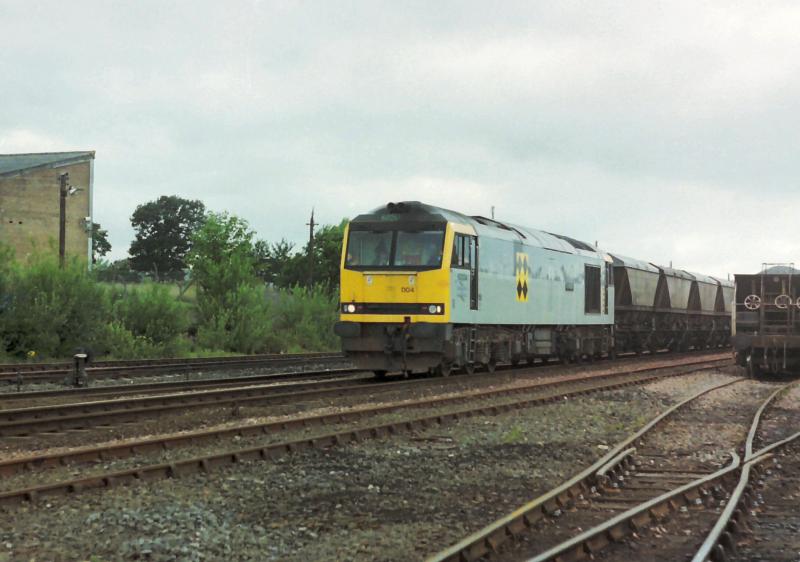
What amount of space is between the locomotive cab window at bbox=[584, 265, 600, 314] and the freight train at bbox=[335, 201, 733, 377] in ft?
0.11

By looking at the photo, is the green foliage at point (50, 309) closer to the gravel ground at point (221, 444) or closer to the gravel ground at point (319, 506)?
the gravel ground at point (221, 444)

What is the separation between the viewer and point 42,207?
5256 centimetres

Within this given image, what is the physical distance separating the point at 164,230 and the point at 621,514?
3450 inches

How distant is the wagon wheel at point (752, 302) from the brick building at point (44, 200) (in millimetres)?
36623

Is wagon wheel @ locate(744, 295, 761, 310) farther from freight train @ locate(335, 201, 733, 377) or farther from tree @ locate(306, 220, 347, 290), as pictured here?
tree @ locate(306, 220, 347, 290)

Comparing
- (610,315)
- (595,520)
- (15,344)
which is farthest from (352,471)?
(610,315)

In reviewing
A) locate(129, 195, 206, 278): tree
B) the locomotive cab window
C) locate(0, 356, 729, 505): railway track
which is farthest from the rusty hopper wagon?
locate(129, 195, 206, 278): tree

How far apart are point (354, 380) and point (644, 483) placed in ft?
35.0

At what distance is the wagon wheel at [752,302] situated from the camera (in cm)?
2452

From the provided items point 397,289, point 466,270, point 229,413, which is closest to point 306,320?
point 466,270

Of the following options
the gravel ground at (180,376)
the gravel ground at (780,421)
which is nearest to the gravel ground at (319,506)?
the gravel ground at (780,421)

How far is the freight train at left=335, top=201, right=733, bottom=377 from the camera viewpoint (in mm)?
18516

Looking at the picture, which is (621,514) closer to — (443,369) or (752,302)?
(443,369)

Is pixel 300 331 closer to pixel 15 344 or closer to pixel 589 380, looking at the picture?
pixel 15 344
